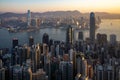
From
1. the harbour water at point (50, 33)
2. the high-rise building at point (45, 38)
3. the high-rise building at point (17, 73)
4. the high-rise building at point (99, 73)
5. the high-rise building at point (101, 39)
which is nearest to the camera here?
the high-rise building at point (17, 73)

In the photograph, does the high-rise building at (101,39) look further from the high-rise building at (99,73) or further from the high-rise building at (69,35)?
the high-rise building at (99,73)

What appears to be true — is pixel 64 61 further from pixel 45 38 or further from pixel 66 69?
A: pixel 45 38

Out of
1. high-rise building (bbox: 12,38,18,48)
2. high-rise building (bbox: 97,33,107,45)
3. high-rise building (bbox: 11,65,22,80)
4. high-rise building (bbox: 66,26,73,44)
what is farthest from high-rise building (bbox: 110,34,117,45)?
high-rise building (bbox: 11,65,22,80)

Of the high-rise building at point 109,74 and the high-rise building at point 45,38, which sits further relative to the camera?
the high-rise building at point 45,38

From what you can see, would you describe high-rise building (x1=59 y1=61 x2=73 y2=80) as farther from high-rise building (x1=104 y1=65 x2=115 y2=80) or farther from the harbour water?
the harbour water

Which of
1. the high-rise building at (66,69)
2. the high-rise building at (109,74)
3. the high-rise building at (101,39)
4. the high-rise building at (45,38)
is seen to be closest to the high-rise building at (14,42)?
the high-rise building at (45,38)

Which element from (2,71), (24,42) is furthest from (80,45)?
(2,71)

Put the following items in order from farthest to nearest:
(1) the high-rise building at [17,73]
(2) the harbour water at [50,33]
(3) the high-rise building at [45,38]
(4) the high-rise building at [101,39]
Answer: (3) the high-rise building at [45,38] → (4) the high-rise building at [101,39] → (2) the harbour water at [50,33] → (1) the high-rise building at [17,73]
